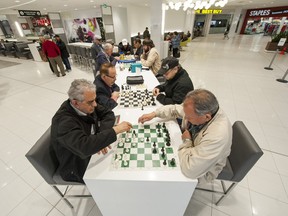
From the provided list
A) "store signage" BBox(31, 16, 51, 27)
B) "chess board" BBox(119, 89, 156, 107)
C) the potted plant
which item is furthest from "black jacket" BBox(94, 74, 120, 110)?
"store signage" BBox(31, 16, 51, 27)

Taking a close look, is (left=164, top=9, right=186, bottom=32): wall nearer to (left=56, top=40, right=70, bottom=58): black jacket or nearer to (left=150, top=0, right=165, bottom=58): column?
(left=150, top=0, right=165, bottom=58): column

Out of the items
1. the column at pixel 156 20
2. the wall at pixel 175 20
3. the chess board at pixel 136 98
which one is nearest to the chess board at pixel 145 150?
the chess board at pixel 136 98

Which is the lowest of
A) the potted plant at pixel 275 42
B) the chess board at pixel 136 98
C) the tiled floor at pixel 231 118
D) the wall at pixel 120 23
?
the tiled floor at pixel 231 118

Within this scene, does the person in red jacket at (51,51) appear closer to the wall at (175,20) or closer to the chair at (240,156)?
the chair at (240,156)

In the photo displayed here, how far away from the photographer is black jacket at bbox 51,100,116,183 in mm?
990

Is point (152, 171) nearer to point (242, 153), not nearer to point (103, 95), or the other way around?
point (242, 153)

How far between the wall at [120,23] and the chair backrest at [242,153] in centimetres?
1131

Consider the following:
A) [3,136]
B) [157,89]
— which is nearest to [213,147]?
[157,89]

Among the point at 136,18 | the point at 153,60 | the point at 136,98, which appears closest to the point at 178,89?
the point at 136,98

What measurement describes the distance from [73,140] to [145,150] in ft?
1.78

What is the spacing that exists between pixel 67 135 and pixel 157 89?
1.38 meters

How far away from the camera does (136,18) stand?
11516 millimetres

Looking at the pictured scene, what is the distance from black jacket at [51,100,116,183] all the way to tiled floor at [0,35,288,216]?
74 cm

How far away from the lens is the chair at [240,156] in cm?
114
